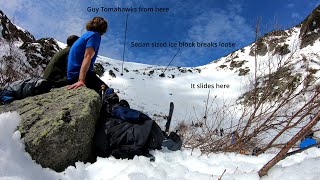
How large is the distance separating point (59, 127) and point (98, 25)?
1884 millimetres

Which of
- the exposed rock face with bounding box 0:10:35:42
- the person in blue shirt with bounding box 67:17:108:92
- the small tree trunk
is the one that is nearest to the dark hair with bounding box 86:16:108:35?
the person in blue shirt with bounding box 67:17:108:92

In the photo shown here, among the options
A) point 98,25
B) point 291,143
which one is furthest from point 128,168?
point 98,25

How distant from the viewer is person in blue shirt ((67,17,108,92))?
409 centimetres

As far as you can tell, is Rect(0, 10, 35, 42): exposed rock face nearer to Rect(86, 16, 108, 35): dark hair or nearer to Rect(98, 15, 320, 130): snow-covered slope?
Rect(86, 16, 108, 35): dark hair

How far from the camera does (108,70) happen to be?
1464 inches

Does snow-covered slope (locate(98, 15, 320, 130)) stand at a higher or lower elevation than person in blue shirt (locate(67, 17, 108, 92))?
lower

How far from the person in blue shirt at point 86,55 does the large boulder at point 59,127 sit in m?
0.52

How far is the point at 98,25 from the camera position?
428 cm

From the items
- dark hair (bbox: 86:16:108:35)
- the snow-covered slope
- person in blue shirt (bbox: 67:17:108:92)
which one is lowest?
the snow-covered slope

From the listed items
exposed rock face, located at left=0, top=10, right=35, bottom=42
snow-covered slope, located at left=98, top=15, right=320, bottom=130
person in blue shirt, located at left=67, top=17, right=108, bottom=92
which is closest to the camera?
person in blue shirt, located at left=67, top=17, right=108, bottom=92

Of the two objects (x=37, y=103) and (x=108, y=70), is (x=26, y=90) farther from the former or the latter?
(x=108, y=70)

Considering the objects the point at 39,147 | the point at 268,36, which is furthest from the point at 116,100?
the point at 268,36

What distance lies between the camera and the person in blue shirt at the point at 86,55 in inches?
161

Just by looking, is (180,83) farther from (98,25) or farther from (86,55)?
(86,55)
